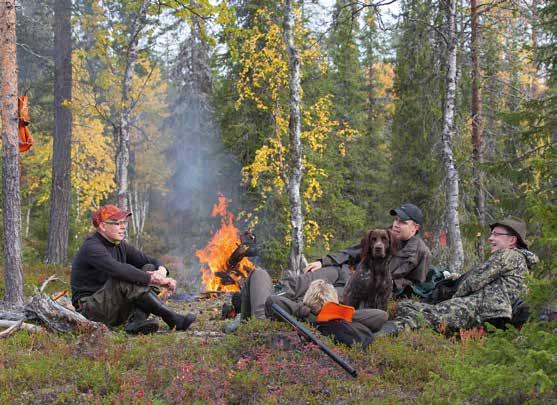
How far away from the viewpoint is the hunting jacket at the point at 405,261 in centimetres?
876

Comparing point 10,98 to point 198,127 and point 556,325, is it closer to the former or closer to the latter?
point 556,325

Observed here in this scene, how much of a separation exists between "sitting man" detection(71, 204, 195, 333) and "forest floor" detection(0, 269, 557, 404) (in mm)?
566

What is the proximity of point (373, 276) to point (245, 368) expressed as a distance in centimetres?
231

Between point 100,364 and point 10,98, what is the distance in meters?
5.20

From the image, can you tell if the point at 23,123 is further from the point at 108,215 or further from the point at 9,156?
the point at 108,215

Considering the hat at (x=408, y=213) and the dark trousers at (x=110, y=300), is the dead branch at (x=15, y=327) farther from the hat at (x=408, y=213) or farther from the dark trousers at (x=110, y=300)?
the hat at (x=408, y=213)

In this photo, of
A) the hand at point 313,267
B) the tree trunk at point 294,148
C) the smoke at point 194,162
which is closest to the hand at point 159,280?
the hand at point 313,267

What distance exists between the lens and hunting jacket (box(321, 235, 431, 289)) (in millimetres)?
8758

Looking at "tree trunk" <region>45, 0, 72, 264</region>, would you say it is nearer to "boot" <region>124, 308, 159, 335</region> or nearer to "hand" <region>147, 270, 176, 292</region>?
"boot" <region>124, 308, 159, 335</region>

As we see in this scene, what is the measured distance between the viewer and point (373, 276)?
7.48m

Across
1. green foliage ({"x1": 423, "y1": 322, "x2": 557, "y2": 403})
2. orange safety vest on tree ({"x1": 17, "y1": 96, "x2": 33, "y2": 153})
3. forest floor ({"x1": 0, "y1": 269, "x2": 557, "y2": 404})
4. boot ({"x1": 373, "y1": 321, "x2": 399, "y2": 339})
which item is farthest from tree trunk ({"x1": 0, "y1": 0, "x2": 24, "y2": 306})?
green foliage ({"x1": 423, "y1": 322, "x2": 557, "y2": 403})

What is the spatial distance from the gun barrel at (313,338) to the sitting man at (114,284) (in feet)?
6.18

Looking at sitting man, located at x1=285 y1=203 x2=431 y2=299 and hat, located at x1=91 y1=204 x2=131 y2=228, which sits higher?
hat, located at x1=91 y1=204 x2=131 y2=228

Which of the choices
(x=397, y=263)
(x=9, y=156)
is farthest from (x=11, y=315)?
(x=397, y=263)
